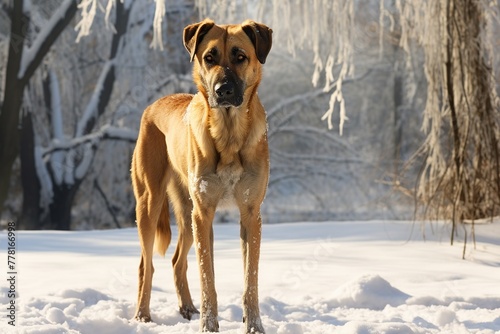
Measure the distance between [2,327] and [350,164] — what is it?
50.4 ft

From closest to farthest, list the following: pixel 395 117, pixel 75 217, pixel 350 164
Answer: pixel 75 217, pixel 350 164, pixel 395 117

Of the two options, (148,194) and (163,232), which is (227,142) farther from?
(163,232)

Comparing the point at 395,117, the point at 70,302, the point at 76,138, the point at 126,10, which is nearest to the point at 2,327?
the point at 70,302

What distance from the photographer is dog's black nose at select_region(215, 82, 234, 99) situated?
402cm

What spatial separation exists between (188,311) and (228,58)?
70.6 inches

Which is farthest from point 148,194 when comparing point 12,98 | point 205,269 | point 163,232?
point 12,98

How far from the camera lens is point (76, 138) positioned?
15.6 metres

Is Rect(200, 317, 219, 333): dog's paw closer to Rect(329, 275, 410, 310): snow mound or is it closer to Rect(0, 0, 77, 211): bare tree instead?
Rect(329, 275, 410, 310): snow mound

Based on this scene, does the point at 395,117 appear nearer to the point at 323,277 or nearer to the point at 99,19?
the point at 99,19

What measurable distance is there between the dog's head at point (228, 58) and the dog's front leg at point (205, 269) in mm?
648

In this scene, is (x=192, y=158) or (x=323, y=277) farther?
(x=323, y=277)

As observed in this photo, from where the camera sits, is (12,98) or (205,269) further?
(12,98)

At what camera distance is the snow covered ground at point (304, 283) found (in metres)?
4.62

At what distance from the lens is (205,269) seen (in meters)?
4.36
